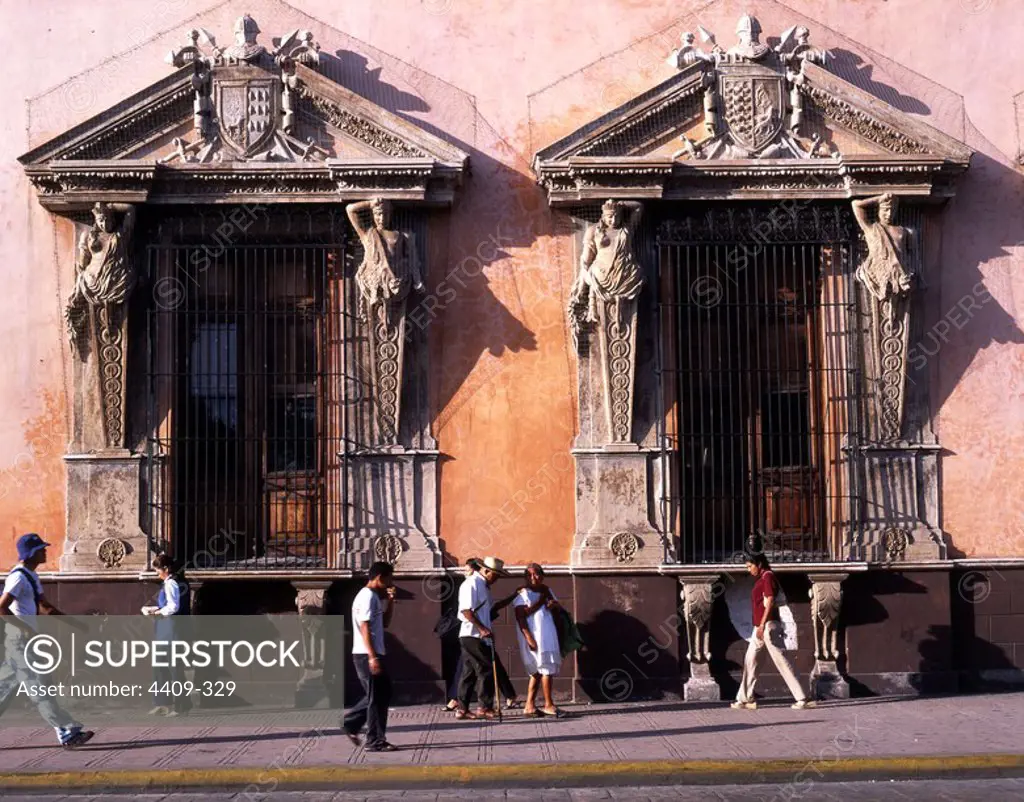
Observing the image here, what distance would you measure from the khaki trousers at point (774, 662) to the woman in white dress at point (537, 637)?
166cm

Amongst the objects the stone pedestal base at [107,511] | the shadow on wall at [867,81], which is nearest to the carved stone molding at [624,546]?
the stone pedestal base at [107,511]

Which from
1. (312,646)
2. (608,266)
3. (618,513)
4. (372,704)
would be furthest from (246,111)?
(372,704)

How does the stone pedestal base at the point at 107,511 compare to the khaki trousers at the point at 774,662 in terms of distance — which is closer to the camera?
the khaki trousers at the point at 774,662

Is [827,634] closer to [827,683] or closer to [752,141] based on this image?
[827,683]

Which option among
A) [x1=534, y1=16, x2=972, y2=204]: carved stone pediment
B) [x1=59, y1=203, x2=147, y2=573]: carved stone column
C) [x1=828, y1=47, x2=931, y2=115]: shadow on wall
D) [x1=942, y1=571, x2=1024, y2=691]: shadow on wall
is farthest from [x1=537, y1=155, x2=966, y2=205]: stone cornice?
[x1=59, y1=203, x2=147, y2=573]: carved stone column

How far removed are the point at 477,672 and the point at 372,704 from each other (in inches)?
70.1

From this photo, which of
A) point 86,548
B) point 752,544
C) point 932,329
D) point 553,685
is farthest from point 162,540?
point 932,329

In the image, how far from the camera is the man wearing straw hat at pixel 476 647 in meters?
12.3

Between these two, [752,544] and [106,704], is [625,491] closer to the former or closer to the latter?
[752,544]

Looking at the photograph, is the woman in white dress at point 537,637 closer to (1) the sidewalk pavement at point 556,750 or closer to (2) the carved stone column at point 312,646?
(1) the sidewalk pavement at point 556,750

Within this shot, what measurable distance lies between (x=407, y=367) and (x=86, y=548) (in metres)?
3.41

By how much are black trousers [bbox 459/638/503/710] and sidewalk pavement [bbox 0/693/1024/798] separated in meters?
0.23

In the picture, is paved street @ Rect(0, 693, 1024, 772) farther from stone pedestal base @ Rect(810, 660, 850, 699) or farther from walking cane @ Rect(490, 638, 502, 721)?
stone pedestal base @ Rect(810, 660, 850, 699)

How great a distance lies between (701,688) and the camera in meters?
13.3
